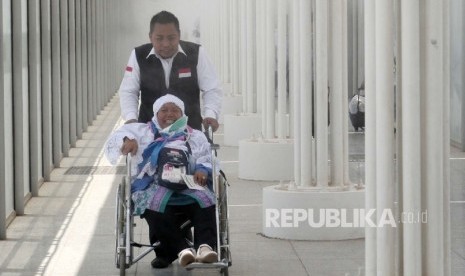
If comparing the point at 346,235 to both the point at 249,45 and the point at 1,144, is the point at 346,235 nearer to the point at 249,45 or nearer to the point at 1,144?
the point at 1,144

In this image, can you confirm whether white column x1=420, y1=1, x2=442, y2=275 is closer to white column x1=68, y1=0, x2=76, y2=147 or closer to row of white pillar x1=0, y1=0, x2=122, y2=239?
row of white pillar x1=0, y1=0, x2=122, y2=239

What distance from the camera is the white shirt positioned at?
10.2 meters

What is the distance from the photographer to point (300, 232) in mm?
Answer: 11328

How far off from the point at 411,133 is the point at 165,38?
3.61 m

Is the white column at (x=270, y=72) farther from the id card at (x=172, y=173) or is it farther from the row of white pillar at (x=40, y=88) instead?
the id card at (x=172, y=173)

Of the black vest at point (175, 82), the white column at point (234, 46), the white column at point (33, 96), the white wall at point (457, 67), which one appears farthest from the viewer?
the white column at point (234, 46)

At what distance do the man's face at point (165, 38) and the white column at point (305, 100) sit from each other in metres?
1.96

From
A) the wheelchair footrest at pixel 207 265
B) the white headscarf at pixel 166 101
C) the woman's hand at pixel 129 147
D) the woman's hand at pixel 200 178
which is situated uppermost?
the white headscarf at pixel 166 101

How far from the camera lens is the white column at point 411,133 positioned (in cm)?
684

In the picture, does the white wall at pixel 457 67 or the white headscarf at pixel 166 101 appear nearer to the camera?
the white headscarf at pixel 166 101

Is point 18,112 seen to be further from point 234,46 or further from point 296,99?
point 234,46

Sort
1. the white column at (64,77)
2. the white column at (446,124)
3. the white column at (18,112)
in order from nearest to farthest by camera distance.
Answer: the white column at (446,124) < the white column at (18,112) < the white column at (64,77)

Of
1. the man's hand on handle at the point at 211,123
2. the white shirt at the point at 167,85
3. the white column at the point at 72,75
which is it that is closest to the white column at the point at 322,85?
the white shirt at the point at 167,85

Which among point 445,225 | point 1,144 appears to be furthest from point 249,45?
point 445,225
